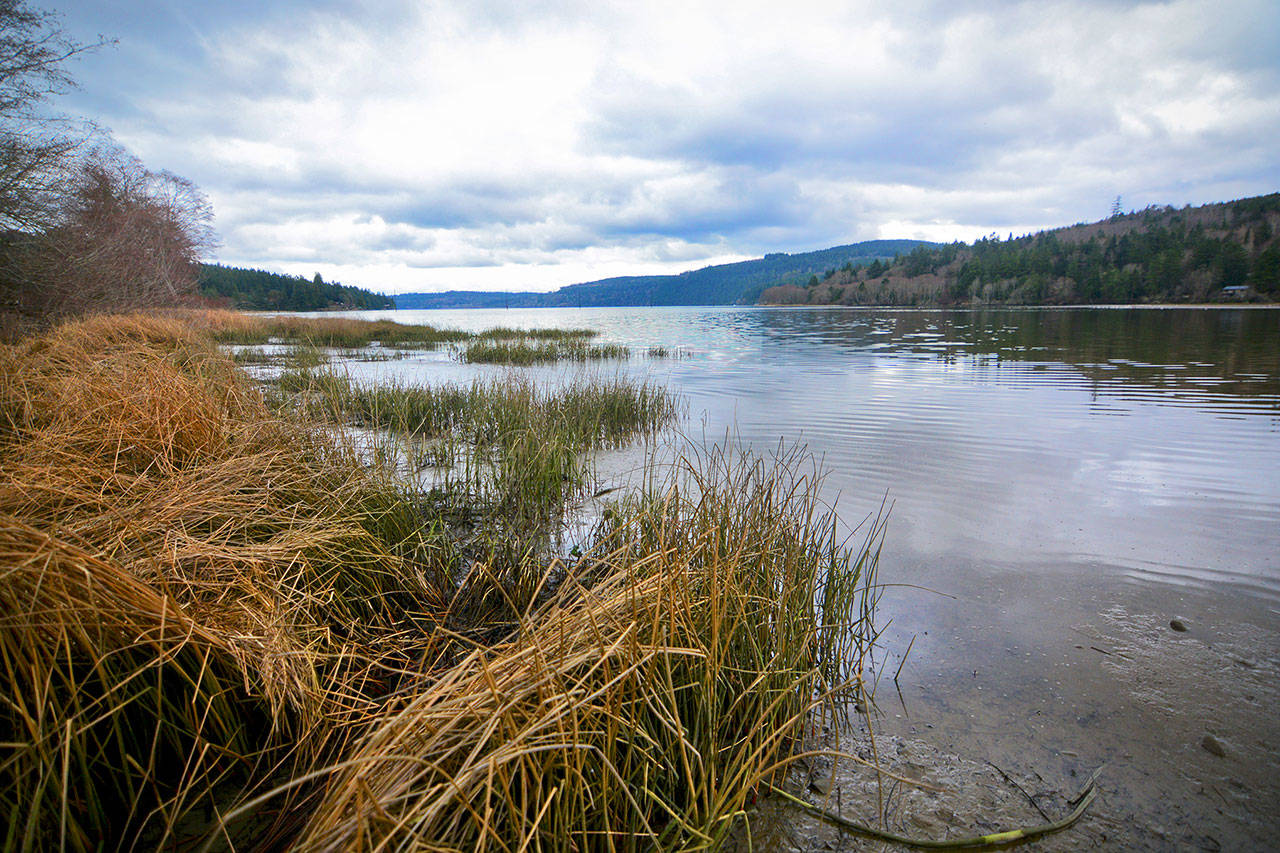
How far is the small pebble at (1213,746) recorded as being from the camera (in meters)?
2.40

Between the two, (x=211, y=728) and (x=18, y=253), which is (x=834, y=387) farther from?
(x=18, y=253)

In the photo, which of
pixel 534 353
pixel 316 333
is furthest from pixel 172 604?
pixel 316 333

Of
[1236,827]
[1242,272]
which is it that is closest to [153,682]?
[1236,827]

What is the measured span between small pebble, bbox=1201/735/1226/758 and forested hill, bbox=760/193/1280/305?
85.6 meters

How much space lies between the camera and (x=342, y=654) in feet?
7.34

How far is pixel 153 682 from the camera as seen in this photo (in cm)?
194

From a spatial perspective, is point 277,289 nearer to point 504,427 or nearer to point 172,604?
point 504,427

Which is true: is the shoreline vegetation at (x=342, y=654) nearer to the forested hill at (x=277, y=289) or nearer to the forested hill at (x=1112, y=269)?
the forested hill at (x=277, y=289)

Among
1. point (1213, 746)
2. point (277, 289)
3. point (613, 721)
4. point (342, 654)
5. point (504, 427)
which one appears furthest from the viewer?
point (277, 289)

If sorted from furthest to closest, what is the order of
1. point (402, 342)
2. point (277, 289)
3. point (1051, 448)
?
point (277, 289), point (402, 342), point (1051, 448)

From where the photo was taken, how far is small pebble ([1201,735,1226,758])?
2404 mm

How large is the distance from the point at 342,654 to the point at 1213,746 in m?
3.69

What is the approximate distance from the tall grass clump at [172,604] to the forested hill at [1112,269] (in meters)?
88.2

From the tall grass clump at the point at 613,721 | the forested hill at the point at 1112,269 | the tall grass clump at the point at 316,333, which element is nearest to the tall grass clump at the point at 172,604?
the tall grass clump at the point at 613,721
